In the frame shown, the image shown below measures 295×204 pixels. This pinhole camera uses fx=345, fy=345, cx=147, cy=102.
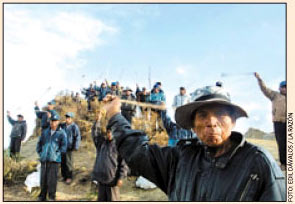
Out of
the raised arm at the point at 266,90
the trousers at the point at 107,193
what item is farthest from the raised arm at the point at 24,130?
the raised arm at the point at 266,90

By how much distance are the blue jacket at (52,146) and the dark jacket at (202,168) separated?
484 centimetres

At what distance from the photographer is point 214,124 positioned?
6.74 feet

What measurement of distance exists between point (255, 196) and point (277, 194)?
0.12m

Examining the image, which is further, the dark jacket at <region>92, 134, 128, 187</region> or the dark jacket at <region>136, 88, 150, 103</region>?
the dark jacket at <region>136, 88, 150, 103</region>

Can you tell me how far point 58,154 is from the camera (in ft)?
22.1

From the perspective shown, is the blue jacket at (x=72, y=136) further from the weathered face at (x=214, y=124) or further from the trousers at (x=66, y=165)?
the weathered face at (x=214, y=124)

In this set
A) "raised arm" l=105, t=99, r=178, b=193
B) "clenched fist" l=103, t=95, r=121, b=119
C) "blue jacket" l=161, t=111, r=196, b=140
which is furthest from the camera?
"blue jacket" l=161, t=111, r=196, b=140

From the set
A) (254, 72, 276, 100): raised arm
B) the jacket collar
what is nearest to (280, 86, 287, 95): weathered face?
(254, 72, 276, 100): raised arm

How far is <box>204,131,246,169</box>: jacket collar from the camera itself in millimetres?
2012

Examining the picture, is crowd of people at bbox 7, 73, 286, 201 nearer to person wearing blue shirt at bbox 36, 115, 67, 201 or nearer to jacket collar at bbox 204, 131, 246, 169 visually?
jacket collar at bbox 204, 131, 246, 169

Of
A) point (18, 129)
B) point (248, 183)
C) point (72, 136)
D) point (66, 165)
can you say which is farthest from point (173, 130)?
point (248, 183)

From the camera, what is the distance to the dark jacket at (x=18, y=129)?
841cm

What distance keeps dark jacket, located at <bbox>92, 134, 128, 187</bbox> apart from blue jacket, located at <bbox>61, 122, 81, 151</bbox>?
133 cm

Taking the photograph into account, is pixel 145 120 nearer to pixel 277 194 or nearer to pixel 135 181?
pixel 135 181
